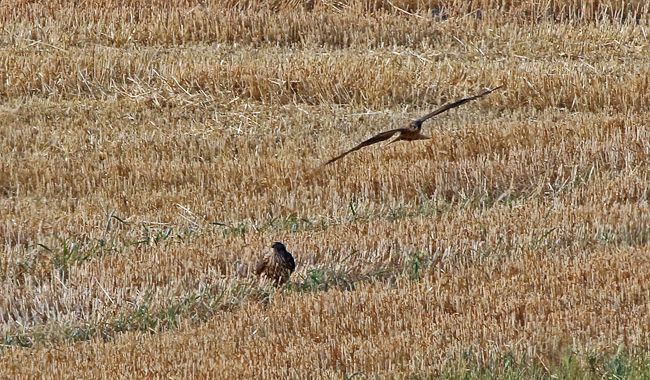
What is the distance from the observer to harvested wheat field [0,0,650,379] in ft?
→ 19.3

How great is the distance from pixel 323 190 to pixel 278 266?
2.74 meters

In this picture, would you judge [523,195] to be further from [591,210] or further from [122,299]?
[122,299]

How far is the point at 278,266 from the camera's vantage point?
7539 millimetres

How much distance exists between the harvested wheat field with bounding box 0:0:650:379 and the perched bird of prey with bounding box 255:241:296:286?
9cm

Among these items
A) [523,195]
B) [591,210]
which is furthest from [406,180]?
[591,210]

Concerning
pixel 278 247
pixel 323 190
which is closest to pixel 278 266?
pixel 278 247

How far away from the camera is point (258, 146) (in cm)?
1206

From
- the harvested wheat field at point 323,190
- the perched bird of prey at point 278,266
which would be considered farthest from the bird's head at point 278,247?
the harvested wheat field at point 323,190

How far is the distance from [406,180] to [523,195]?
47.8 inches

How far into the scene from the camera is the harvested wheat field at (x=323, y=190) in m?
5.88

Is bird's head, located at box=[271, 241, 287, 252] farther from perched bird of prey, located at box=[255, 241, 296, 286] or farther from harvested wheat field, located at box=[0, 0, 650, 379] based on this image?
harvested wheat field, located at box=[0, 0, 650, 379]

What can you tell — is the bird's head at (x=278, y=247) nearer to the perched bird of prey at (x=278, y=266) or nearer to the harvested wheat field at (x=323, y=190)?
Answer: the perched bird of prey at (x=278, y=266)

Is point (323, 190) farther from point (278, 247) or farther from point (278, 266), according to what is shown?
point (278, 266)

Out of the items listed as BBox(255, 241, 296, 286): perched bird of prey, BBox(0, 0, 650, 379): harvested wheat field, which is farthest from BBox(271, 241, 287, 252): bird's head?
BBox(0, 0, 650, 379): harvested wheat field
